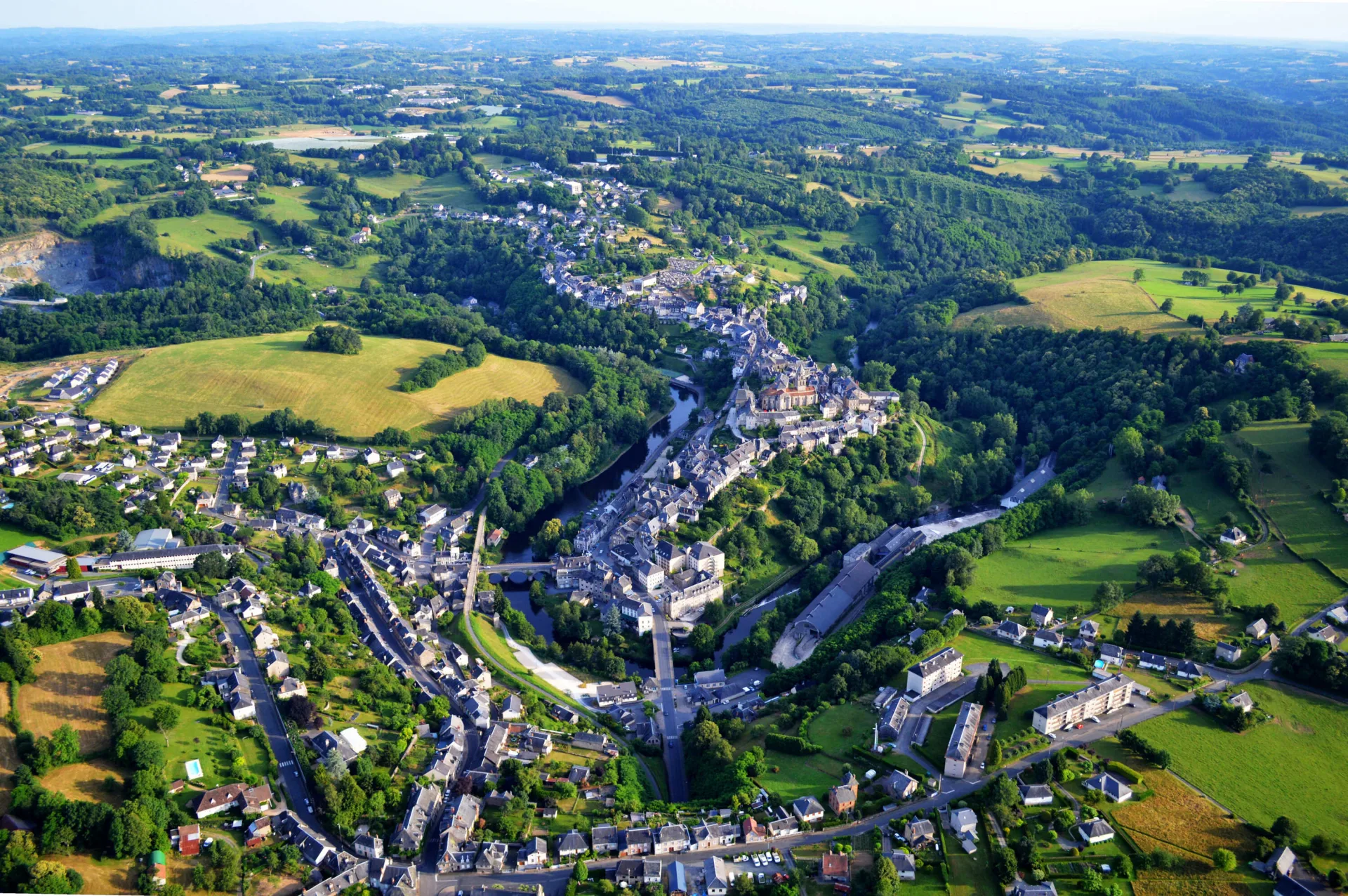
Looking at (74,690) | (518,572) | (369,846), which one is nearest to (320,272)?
(518,572)

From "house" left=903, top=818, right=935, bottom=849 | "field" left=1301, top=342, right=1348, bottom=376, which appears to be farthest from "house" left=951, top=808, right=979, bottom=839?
"field" left=1301, top=342, right=1348, bottom=376

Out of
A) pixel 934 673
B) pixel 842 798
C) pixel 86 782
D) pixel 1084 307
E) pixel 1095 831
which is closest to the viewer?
pixel 1095 831

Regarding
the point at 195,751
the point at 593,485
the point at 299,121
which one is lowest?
the point at 593,485

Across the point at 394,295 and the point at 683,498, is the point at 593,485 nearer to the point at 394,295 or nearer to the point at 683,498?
the point at 683,498

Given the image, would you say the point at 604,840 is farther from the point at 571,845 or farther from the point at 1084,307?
the point at 1084,307

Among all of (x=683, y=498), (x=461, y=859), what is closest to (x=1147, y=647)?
(x=683, y=498)

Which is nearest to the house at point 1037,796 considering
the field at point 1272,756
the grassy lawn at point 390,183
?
the field at point 1272,756

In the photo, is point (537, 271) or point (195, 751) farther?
point (537, 271)
